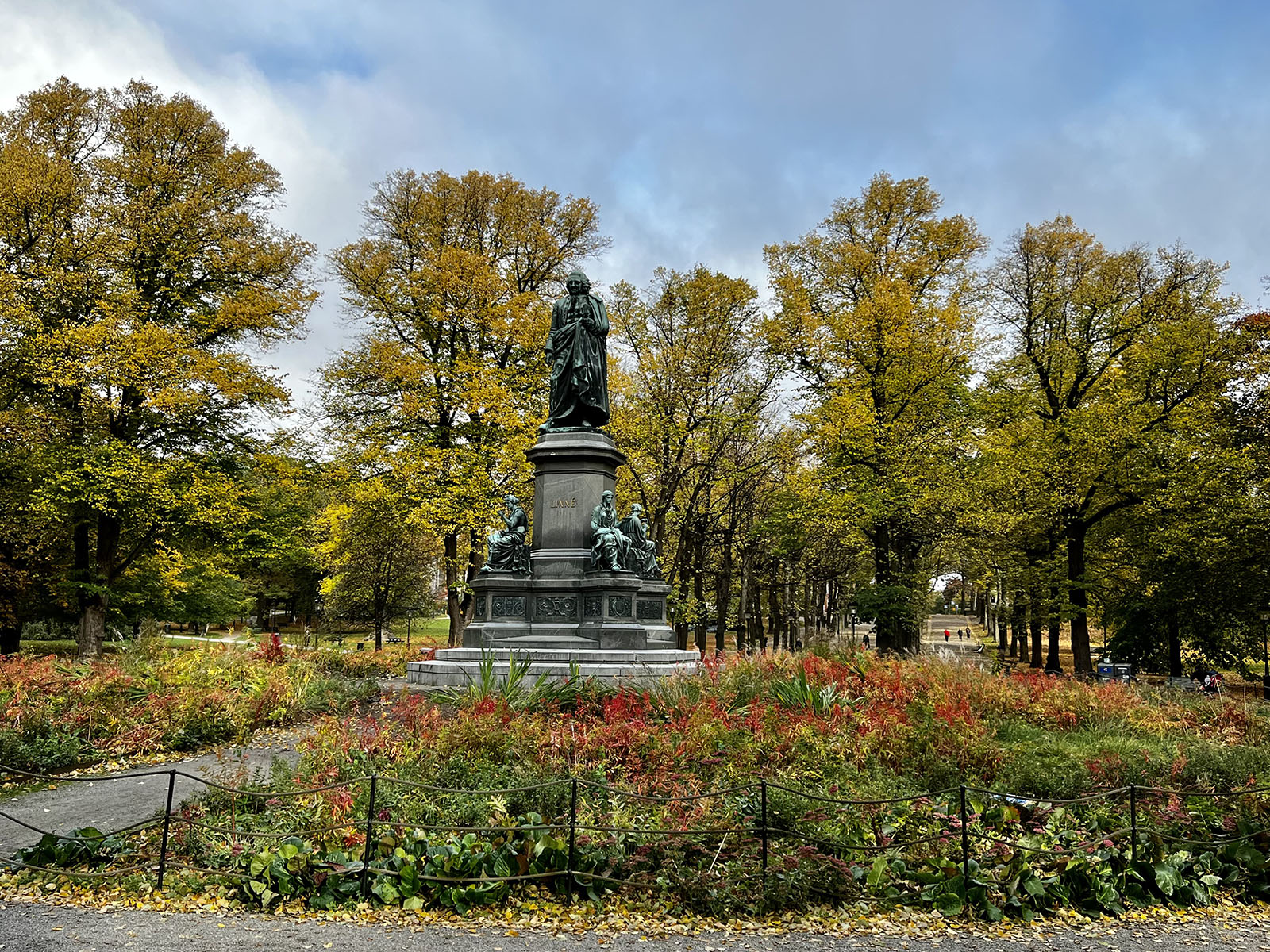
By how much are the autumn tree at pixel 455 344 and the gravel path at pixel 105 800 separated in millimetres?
12294

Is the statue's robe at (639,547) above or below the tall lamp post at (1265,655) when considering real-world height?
above

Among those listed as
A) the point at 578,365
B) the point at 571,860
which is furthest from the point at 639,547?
the point at 571,860

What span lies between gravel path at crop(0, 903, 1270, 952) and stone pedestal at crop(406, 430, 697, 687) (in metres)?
7.24

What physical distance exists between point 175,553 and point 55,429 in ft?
14.0

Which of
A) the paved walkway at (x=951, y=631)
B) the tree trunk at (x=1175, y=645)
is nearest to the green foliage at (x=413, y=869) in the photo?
the paved walkway at (x=951, y=631)

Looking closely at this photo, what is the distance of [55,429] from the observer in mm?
21422

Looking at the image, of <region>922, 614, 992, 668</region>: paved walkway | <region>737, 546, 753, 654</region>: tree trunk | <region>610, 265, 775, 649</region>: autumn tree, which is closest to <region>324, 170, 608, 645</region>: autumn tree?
<region>610, 265, 775, 649</region>: autumn tree

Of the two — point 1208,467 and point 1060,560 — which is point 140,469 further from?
point 1208,467

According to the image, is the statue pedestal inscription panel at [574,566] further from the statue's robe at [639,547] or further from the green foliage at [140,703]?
the green foliage at [140,703]

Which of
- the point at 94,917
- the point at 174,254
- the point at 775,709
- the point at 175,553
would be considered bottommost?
the point at 94,917

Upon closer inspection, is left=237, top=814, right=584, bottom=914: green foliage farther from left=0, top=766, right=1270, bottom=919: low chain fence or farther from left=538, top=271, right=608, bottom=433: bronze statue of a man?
left=538, top=271, right=608, bottom=433: bronze statue of a man

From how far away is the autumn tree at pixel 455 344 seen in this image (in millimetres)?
23422

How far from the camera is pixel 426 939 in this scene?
537 centimetres

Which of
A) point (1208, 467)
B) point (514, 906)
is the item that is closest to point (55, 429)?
point (514, 906)
